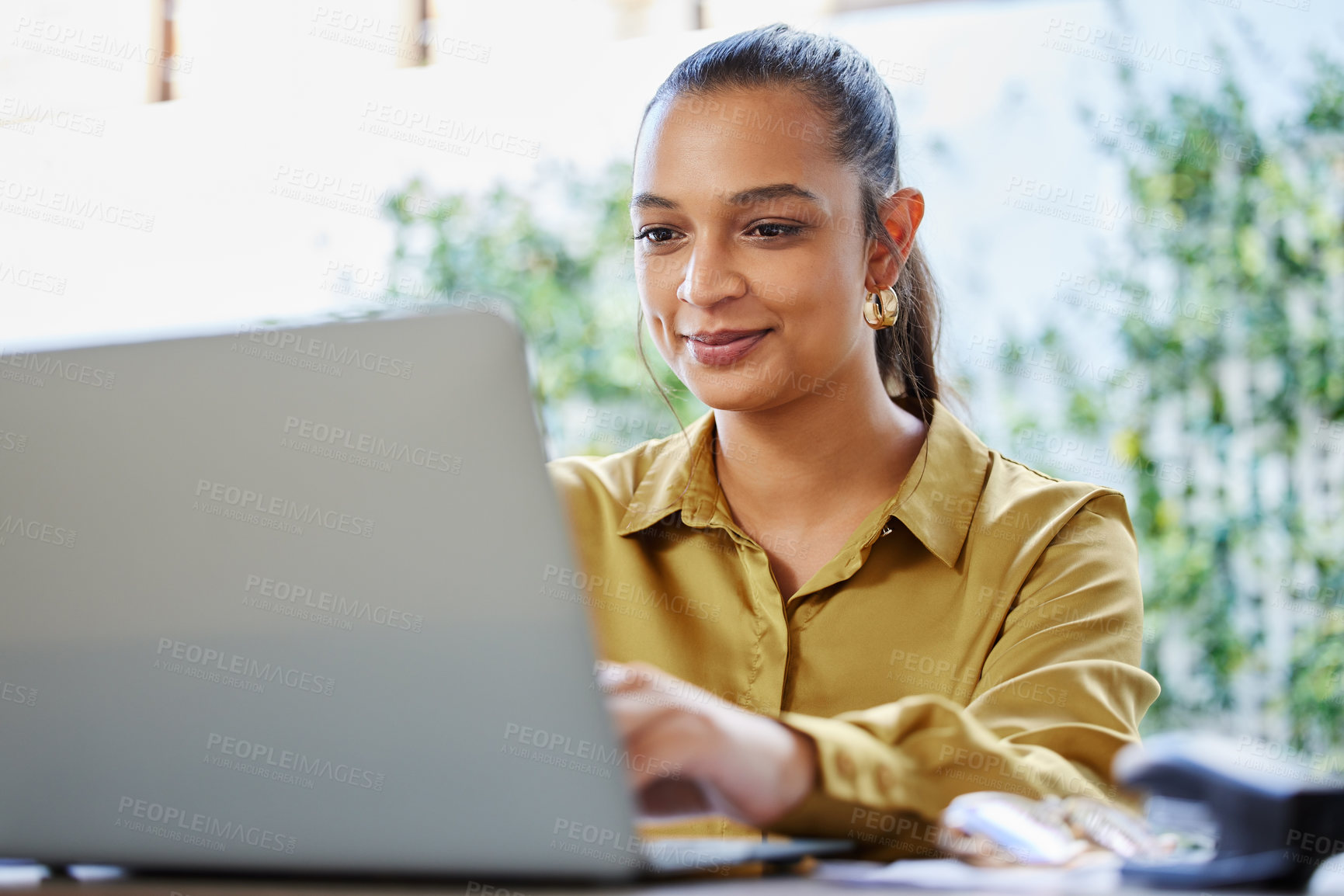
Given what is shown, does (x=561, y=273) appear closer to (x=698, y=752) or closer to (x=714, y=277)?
(x=714, y=277)

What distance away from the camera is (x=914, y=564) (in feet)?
4.73

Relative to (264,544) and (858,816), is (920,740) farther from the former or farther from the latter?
(264,544)

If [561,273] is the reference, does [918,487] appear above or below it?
below

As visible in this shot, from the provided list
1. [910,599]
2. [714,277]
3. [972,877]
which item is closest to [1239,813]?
[972,877]

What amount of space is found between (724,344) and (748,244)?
0.13 metres

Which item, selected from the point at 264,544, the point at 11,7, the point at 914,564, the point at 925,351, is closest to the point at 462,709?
the point at 264,544

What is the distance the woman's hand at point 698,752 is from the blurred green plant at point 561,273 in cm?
252

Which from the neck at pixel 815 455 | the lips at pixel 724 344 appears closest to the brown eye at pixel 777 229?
the lips at pixel 724 344

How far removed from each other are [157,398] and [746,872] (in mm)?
409

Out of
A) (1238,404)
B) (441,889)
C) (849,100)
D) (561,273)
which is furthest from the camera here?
(561,273)

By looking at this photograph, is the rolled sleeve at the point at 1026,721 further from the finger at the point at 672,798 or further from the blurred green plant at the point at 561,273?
the blurred green plant at the point at 561,273

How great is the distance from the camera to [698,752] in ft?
2.07

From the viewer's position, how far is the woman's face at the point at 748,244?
4.66ft

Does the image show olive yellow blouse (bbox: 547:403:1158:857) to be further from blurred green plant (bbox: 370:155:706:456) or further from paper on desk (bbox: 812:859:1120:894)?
blurred green plant (bbox: 370:155:706:456)
